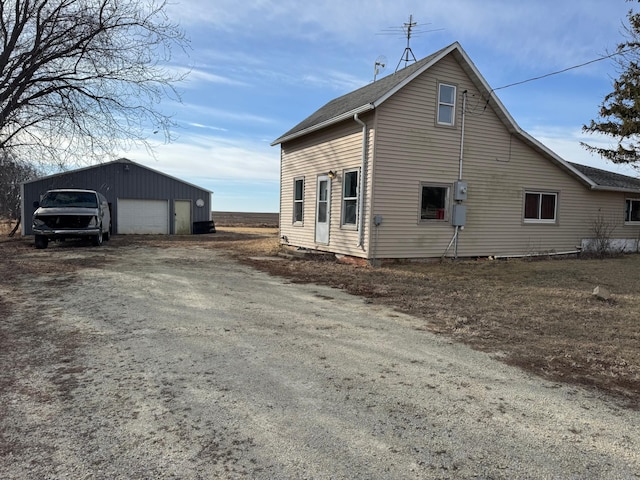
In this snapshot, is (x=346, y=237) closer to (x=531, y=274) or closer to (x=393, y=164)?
(x=393, y=164)

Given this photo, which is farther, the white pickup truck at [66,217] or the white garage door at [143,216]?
the white garage door at [143,216]

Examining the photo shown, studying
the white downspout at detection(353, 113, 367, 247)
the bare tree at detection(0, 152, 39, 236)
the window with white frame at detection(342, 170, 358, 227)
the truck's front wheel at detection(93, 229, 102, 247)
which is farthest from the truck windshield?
the white downspout at detection(353, 113, 367, 247)

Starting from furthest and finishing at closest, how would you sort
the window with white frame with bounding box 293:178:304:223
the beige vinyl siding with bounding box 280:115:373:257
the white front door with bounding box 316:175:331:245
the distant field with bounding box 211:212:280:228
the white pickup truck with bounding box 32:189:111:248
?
the distant field with bounding box 211:212:280:228 → the window with white frame with bounding box 293:178:304:223 → the white pickup truck with bounding box 32:189:111:248 → the white front door with bounding box 316:175:331:245 → the beige vinyl siding with bounding box 280:115:373:257

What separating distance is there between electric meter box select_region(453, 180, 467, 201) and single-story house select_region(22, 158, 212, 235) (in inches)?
730

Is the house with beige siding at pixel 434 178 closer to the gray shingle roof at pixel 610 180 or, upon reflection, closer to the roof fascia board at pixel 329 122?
the roof fascia board at pixel 329 122

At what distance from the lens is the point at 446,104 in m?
12.1

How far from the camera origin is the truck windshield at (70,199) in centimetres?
1496

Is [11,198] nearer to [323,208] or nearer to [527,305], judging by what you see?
[323,208]

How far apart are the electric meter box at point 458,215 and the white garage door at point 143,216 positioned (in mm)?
19097

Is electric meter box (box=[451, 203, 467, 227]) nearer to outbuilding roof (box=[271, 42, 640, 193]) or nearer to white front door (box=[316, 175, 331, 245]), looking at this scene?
outbuilding roof (box=[271, 42, 640, 193])

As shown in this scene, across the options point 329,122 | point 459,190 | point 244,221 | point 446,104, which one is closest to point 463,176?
point 459,190

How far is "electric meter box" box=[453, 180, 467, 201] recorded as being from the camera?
40.0 ft

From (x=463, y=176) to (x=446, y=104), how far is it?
2047 millimetres

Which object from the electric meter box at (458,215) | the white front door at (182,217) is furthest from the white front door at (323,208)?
the white front door at (182,217)
